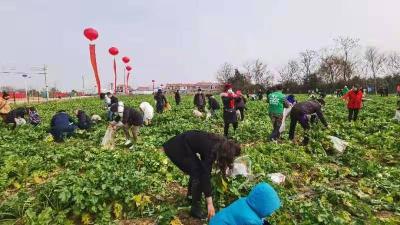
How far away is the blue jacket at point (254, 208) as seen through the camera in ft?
13.5

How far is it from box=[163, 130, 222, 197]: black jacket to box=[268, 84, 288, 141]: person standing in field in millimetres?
6749

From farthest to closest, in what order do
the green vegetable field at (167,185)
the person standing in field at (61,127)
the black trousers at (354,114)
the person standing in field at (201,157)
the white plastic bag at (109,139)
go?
the black trousers at (354,114) → the person standing in field at (61,127) → the white plastic bag at (109,139) → the green vegetable field at (167,185) → the person standing in field at (201,157)

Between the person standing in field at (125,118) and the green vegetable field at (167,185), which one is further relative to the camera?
the person standing in field at (125,118)

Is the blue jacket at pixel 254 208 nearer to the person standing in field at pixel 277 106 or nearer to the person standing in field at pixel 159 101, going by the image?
the person standing in field at pixel 277 106

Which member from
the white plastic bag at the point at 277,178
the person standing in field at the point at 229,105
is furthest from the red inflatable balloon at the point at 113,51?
the white plastic bag at the point at 277,178

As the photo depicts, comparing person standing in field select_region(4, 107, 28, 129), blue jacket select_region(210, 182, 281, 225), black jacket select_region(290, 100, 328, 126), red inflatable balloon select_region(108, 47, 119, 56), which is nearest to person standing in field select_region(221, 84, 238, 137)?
black jacket select_region(290, 100, 328, 126)

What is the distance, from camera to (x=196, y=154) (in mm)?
5809

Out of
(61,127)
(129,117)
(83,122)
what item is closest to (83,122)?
(83,122)

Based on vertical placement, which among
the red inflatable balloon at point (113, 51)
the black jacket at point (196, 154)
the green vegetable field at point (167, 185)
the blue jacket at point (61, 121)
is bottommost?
the green vegetable field at point (167, 185)

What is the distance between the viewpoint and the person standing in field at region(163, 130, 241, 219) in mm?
5371

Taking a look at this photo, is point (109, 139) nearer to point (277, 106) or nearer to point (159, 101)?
point (277, 106)

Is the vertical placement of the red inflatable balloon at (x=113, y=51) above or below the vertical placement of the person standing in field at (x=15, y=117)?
above

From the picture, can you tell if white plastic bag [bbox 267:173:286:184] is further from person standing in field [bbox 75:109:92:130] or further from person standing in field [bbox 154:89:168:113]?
person standing in field [bbox 154:89:168:113]

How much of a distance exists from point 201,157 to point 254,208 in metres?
1.68
